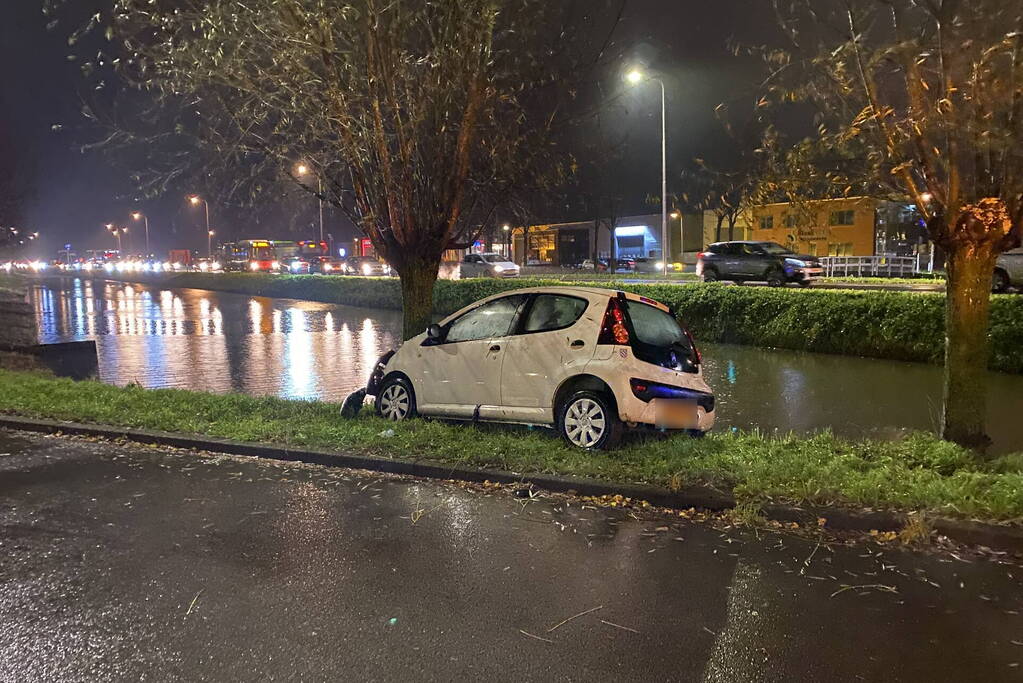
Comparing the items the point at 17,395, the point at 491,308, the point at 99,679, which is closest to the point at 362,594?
the point at 99,679

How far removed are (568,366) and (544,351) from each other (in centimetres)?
32

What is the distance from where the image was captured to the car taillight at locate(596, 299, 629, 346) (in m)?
6.72

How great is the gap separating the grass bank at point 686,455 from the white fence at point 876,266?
25.6m

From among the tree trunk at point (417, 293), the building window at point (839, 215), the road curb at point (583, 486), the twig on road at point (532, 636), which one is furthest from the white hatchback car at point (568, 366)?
the twig on road at point (532, 636)

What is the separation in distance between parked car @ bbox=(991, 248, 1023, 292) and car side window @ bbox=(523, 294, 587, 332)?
17965 mm

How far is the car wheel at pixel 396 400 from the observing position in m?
8.15

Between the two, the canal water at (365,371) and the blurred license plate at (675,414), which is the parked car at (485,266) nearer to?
the canal water at (365,371)

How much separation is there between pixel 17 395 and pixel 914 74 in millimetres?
10478

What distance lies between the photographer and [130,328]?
853 inches

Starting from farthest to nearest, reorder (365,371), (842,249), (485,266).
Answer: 1. (842,249)
2. (485,266)
3. (365,371)

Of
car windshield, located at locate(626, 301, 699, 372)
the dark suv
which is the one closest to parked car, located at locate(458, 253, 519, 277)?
the dark suv

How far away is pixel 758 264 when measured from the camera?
81.9 feet

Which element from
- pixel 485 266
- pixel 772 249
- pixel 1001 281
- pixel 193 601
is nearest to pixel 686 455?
pixel 193 601

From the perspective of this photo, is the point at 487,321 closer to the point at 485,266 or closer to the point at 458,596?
the point at 458,596
